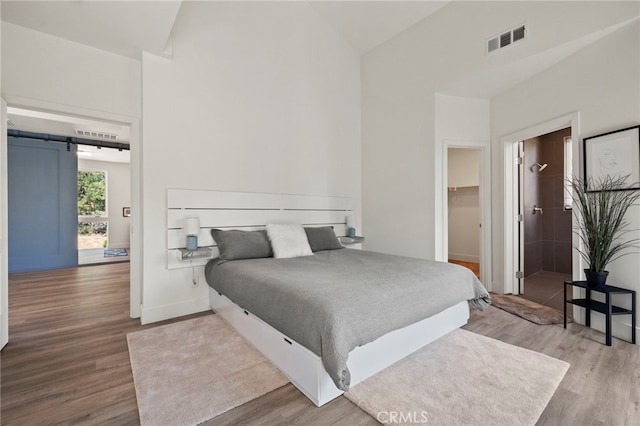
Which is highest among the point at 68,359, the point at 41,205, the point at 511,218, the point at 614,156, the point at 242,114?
the point at 242,114

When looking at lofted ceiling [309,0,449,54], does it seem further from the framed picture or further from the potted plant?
the potted plant

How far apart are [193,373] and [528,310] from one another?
11.2 ft

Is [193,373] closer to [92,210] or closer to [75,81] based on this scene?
[75,81]

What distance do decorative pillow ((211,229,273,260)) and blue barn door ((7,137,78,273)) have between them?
4607mm

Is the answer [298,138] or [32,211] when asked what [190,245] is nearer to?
[298,138]

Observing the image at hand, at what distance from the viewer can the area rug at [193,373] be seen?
1587 millimetres

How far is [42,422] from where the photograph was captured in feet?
4.91

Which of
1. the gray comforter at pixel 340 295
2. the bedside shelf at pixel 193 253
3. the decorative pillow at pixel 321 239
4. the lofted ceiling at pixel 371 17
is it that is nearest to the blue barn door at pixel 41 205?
the bedside shelf at pixel 193 253

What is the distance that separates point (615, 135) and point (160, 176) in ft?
14.4

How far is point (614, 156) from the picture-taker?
8.32ft

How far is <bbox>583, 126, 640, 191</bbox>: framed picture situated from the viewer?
240cm

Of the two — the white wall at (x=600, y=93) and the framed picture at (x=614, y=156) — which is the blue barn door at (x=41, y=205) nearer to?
the white wall at (x=600, y=93)

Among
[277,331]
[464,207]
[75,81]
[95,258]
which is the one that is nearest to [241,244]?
[277,331]

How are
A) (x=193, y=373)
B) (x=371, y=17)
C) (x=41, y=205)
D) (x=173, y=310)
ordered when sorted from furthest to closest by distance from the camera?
(x=41, y=205), (x=371, y=17), (x=173, y=310), (x=193, y=373)
